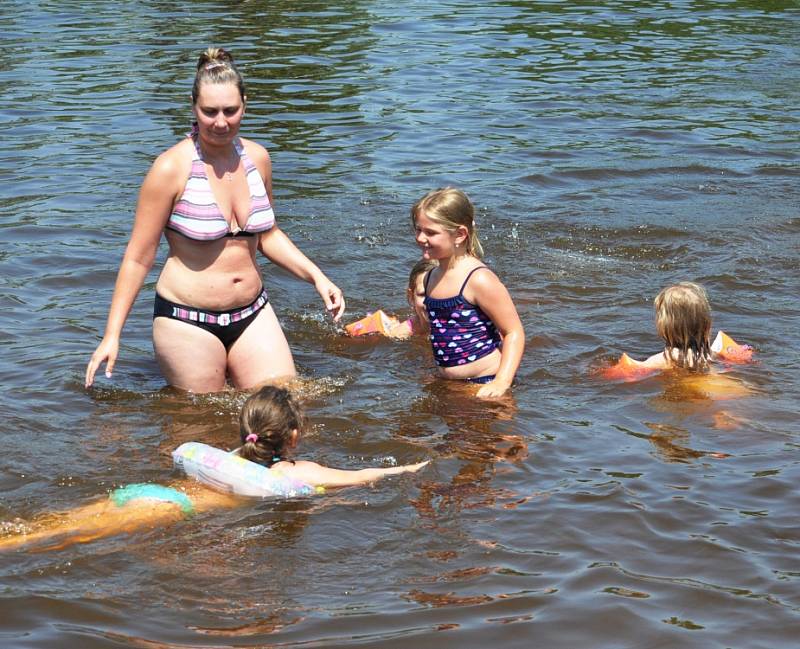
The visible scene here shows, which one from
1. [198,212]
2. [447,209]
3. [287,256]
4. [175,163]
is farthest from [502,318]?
[175,163]

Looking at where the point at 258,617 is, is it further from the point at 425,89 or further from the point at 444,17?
the point at 444,17

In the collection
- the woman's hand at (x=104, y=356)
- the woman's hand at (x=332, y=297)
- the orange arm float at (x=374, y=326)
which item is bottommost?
the orange arm float at (x=374, y=326)

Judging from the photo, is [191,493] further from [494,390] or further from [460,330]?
[460,330]

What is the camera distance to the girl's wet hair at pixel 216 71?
6191mm

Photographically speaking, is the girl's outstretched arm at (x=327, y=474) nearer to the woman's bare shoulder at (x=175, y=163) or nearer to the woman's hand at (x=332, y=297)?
the woman's hand at (x=332, y=297)

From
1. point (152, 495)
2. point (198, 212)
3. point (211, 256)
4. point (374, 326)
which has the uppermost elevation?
point (198, 212)

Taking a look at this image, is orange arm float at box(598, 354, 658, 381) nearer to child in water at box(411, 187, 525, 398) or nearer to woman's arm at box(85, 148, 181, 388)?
child in water at box(411, 187, 525, 398)

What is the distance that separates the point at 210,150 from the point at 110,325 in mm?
1083

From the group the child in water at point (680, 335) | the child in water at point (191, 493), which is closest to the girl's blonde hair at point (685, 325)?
the child in water at point (680, 335)

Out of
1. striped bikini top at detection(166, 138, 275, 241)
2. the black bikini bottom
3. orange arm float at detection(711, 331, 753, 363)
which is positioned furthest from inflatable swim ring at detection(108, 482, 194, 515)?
orange arm float at detection(711, 331, 753, 363)

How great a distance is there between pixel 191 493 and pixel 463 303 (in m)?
2.26

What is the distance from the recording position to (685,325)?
754cm

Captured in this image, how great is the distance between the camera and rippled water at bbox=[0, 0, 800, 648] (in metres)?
4.89

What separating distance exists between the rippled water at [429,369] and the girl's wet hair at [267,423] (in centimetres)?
30
